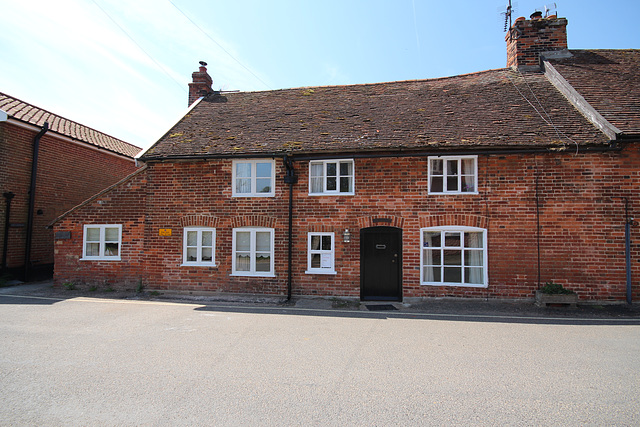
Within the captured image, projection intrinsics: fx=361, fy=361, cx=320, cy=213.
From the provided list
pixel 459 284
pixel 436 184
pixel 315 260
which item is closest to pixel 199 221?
pixel 315 260

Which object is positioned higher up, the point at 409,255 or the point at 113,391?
the point at 409,255

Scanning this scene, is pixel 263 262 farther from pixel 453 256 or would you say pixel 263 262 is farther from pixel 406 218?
pixel 453 256

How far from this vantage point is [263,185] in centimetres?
1105

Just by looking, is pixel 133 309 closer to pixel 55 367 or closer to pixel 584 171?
pixel 55 367

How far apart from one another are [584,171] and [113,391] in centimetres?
1124

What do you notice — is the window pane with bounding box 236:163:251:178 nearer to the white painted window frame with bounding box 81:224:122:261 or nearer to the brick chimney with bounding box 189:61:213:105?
the white painted window frame with bounding box 81:224:122:261

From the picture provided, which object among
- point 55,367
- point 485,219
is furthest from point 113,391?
point 485,219

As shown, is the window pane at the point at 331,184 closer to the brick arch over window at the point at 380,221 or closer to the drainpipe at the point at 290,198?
the drainpipe at the point at 290,198

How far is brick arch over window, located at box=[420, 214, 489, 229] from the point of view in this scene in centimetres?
Result: 976

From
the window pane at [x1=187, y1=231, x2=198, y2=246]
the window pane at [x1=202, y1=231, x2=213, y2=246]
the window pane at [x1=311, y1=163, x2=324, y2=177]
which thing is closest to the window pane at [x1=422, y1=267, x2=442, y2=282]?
the window pane at [x1=311, y1=163, x2=324, y2=177]

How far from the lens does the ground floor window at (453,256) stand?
982cm

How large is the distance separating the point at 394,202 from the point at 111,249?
909 cm

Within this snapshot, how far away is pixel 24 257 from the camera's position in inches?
527

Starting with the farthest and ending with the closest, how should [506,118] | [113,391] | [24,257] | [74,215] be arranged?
[24,257] < [74,215] < [506,118] < [113,391]
